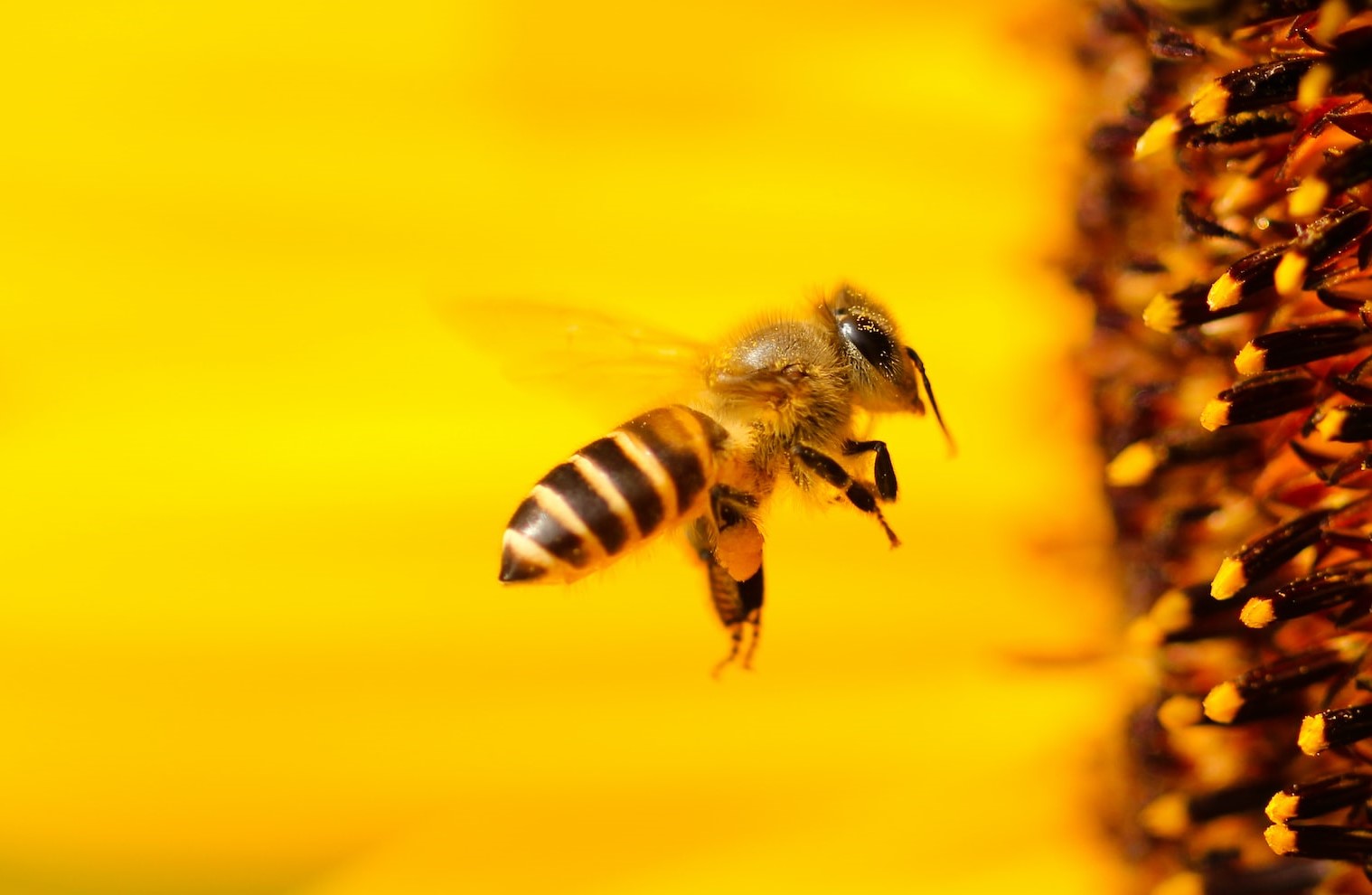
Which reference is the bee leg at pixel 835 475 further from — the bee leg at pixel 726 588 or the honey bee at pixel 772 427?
the bee leg at pixel 726 588

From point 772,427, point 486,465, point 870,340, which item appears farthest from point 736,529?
point 486,465

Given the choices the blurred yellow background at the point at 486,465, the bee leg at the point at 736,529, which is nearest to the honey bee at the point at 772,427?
the bee leg at the point at 736,529

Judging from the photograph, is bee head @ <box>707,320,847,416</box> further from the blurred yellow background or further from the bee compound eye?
the blurred yellow background

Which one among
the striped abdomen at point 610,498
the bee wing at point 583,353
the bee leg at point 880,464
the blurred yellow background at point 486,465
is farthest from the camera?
the blurred yellow background at point 486,465

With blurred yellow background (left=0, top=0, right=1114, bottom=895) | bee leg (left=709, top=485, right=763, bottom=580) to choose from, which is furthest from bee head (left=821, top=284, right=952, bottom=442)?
blurred yellow background (left=0, top=0, right=1114, bottom=895)

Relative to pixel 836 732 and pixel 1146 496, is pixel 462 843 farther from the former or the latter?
pixel 1146 496

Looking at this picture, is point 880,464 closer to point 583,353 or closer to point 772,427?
point 772,427

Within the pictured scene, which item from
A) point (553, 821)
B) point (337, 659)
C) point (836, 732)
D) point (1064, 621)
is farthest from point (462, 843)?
point (1064, 621)
